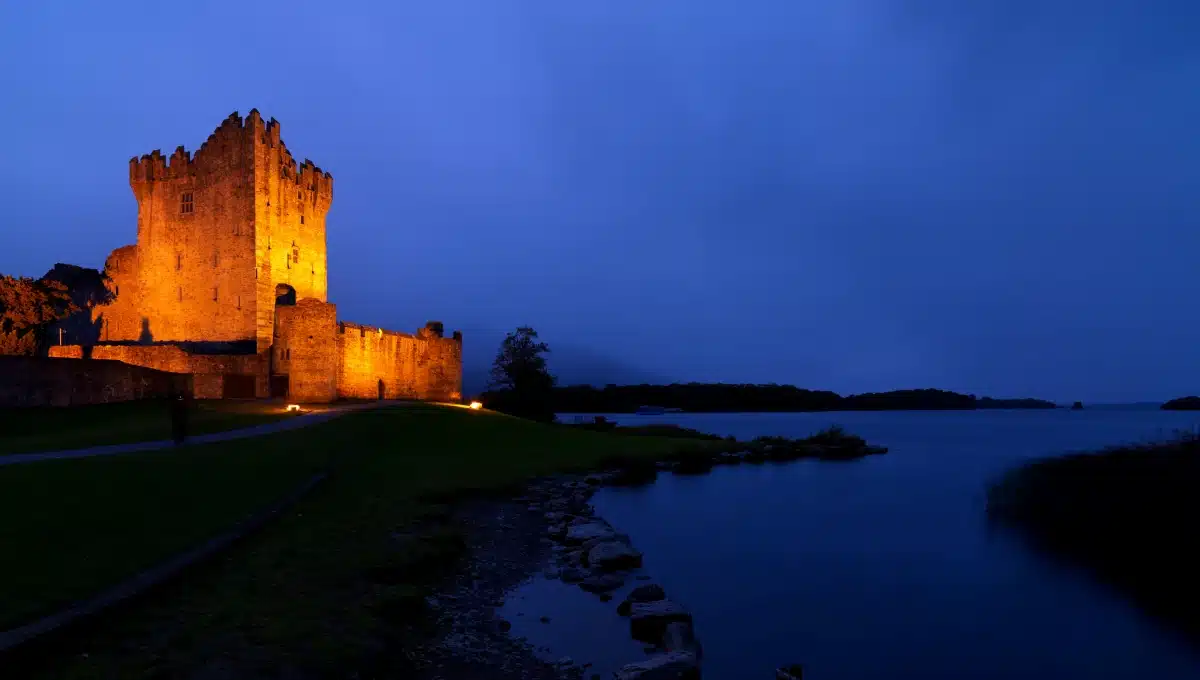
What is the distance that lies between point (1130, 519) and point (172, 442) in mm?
23946

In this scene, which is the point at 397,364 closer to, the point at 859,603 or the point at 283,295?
the point at 283,295

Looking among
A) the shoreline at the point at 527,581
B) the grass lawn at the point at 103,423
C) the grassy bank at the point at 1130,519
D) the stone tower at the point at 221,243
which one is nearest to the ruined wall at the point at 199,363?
the stone tower at the point at 221,243

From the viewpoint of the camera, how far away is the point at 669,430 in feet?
167

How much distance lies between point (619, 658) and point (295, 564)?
14.6 feet

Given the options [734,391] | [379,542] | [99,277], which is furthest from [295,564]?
[734,391]

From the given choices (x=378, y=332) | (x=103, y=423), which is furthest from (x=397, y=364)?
(x=103, y=423)

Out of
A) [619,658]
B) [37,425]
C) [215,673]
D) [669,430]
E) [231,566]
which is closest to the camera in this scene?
[215,673]

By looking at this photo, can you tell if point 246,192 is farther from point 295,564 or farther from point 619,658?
point 619,658

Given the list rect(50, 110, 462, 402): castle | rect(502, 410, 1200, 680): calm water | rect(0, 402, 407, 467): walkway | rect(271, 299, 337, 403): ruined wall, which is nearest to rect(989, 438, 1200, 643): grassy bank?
rect(502, 410, 1200, 680): calm water

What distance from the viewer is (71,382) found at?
29859 millimetres

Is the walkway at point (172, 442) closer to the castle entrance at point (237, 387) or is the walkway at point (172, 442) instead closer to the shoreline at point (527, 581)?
the castle entrance at point (237, 387)

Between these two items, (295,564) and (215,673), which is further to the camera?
(295,564)

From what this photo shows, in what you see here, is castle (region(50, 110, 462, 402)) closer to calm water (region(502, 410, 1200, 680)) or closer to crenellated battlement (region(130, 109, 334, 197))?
crenellated battlement (region(130, 109, 334, 197))

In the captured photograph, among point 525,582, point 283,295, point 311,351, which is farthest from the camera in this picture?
point 283,295
